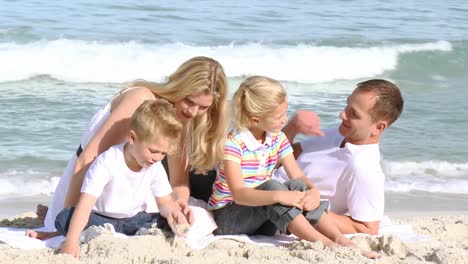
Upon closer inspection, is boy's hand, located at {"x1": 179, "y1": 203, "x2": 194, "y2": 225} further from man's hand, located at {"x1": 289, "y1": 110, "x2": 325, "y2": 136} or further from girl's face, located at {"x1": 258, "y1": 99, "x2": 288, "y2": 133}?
man's hand, located at {"x1": 289, "y1": 110, "x2": 325, "y2": 136}

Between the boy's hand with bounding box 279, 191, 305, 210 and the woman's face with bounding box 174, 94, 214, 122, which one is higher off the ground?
the woman's face with bounding box 174, 94, 214, 122

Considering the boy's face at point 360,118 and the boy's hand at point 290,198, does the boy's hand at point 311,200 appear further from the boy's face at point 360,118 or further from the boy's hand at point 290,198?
the boy's face at point 360,118

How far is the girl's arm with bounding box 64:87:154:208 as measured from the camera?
4531 mm

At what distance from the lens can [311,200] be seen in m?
4.45

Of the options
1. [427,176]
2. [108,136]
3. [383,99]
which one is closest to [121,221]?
[108,136]

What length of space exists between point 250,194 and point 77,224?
34.3 inches

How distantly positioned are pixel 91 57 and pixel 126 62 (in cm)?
52

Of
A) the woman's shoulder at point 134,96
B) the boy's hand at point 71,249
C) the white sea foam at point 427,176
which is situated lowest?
the white sea foam at point 427,176

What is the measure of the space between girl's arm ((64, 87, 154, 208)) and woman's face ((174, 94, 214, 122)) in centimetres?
17

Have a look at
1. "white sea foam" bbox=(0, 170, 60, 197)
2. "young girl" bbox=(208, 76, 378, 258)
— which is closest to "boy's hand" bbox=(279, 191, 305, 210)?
"young girl" bbox=(208, 76, 378, 258)

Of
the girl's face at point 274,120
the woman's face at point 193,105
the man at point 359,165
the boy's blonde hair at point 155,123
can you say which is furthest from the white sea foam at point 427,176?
the boy's blonde hair at point 155,123

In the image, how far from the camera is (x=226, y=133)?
462cm

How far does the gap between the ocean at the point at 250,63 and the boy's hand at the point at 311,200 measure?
214 cm

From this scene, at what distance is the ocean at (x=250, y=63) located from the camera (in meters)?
7.37
